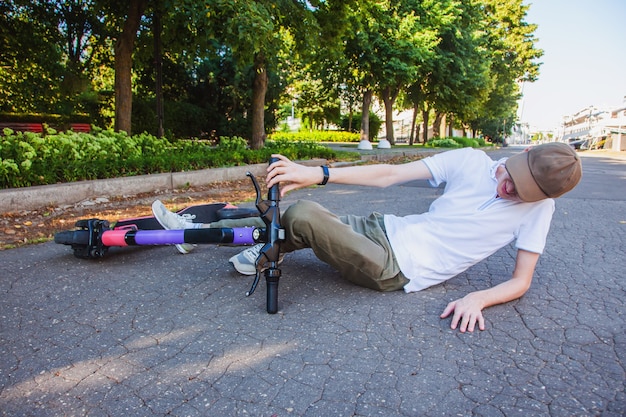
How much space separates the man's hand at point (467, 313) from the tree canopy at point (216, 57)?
5.84 metres

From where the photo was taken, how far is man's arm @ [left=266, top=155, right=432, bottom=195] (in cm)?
206

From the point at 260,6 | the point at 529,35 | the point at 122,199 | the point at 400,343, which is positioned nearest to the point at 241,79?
the point at 260,6

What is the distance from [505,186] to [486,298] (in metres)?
0.57

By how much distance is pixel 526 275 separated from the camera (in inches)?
87.7

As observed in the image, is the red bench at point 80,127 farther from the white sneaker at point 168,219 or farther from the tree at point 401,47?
the tree at point 401,47

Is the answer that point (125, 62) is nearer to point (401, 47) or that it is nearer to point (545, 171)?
point (545, 171)

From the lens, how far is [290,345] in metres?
1.92

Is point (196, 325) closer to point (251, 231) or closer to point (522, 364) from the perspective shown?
point (251, 231)

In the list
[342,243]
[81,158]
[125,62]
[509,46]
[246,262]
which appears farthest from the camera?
[509,46]

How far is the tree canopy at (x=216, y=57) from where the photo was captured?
8.91 metres

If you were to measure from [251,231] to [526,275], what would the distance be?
1455mm

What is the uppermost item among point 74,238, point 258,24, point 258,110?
point 258,24

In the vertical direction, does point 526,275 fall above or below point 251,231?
below

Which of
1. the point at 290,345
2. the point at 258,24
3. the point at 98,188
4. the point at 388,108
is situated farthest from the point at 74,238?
the point at 388,108
